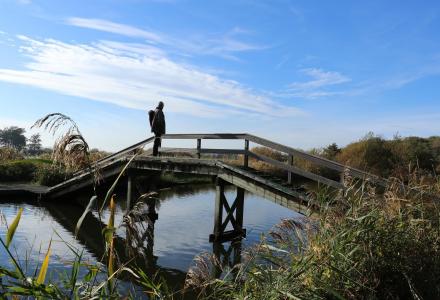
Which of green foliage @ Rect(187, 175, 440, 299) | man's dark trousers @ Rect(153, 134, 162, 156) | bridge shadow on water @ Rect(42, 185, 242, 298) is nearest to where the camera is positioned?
bridge shadow on water @ Rect(42, 185, 242, 298)

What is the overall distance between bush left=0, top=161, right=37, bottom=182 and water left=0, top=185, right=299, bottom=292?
547 centimetres

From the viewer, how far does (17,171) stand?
24.0 meters

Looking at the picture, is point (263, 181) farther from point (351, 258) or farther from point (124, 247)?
point (351, 258)

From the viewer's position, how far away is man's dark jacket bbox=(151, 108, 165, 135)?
1489 cm

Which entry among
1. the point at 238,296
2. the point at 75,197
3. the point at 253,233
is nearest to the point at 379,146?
the point at 253,233

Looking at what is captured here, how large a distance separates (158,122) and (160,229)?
11.8ft

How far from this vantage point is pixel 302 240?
4727 mm

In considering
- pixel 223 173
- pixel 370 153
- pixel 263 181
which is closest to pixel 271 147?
pixel 263 181

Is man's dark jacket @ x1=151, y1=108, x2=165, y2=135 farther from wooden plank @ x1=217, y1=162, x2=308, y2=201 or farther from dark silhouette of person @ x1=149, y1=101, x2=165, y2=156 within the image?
wooden plank @ x1=217, y1=162, x2=308, y2=201

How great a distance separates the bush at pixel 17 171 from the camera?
23.5 metres

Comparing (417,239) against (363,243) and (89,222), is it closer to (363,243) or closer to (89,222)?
(363,243)

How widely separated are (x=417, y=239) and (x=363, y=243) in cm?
97

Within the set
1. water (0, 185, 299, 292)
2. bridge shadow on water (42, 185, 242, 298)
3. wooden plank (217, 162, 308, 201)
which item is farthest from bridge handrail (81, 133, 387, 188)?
bridge shadow on water (42, 185, 242, 298)

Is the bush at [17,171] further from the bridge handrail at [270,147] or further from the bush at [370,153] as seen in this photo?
the bush at [370,153]
